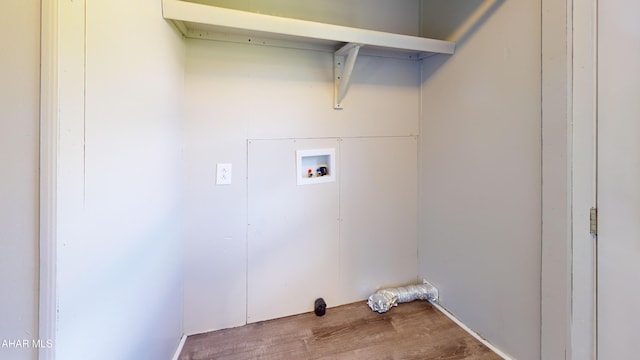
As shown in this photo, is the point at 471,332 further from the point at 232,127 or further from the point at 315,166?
the point at 232,127

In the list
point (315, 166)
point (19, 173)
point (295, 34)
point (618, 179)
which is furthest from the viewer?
point (315, 166)

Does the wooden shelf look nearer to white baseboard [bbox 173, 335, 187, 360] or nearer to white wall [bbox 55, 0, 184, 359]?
white wall [bbox 55, 0, 184, 359]

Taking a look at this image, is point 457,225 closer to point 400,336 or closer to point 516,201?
point 516,201

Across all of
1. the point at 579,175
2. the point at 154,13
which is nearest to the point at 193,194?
the point at 154,13

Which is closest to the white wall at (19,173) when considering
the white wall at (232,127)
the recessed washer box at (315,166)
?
the white wall at (232,127)

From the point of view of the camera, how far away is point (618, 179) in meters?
1.16

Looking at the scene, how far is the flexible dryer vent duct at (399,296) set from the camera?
6.94 feet

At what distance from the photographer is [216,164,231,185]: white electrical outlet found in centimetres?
186

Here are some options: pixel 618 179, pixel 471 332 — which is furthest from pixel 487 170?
pixel 471 332

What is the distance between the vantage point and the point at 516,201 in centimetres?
160

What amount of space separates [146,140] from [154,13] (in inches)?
23.5

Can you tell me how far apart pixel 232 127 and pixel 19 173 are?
4.17 feet

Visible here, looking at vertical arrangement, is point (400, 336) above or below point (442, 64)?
below

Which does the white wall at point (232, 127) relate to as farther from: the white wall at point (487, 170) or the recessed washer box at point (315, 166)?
the white wall at point (487, 170)
